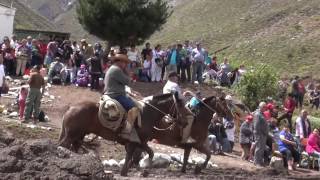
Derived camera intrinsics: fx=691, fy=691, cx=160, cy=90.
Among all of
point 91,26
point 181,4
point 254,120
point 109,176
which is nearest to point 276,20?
point 181,4

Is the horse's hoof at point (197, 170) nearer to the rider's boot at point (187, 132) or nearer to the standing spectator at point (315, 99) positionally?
the rider's boot at point (187, 132)

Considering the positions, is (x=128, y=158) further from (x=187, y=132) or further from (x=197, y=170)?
(x=187, y=132)

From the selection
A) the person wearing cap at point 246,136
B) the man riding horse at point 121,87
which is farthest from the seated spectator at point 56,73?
the man riding horse at point 121,87

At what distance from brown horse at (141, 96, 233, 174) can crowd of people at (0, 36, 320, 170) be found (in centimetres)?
32

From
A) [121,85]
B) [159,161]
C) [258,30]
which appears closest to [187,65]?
[159,161]

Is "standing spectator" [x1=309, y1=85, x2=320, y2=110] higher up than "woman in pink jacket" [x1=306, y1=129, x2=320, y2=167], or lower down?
higher up

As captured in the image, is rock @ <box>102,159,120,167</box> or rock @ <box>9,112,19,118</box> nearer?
rock @ <box>102,159,120,167</box>

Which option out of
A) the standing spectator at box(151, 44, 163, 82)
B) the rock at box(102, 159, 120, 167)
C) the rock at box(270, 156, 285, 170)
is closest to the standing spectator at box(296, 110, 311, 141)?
the rock at box(270, 156, 285, 170)

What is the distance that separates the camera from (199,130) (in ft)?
61.1

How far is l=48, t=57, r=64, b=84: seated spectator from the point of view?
28.3 m

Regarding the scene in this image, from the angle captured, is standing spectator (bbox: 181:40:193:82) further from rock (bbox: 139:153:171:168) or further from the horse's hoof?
the horse's hoof

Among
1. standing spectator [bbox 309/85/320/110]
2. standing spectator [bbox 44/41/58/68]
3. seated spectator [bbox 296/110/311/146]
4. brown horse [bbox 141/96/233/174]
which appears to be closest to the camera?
brown horse [bbox 141/96/233/174]

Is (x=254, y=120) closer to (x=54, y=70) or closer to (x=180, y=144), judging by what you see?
(x=180, y=144)

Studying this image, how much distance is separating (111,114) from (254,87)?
16.5 meters
